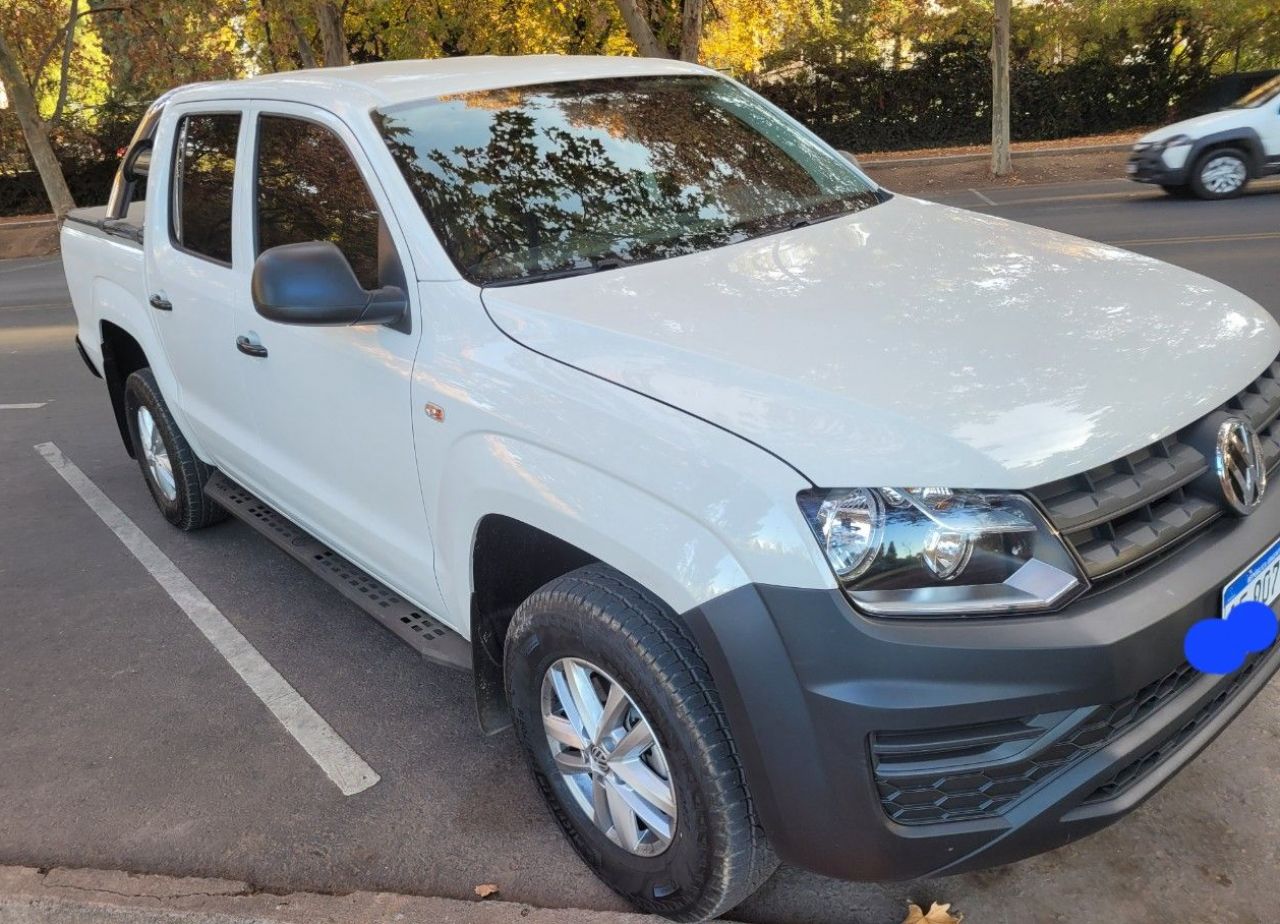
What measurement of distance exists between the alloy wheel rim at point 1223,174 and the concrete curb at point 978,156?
254 inches

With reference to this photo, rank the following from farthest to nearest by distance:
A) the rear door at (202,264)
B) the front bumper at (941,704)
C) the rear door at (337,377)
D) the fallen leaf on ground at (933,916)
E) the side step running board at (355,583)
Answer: the rear door at (202,264), the side step running board at (355,583), the rear door at (337,377), the fallen leaf on ground at (933,916), the front bumper at (941,704)

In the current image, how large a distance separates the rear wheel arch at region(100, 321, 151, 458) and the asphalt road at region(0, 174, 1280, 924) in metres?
0.63

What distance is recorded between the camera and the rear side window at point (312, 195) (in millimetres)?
3189

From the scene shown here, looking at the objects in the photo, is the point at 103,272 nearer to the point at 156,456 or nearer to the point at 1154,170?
the point at 156,456

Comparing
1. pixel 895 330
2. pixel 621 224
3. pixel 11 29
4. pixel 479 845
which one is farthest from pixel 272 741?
pixel 11 29

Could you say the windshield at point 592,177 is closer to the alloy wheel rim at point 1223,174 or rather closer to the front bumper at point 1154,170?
the front bumper at point 1154,170

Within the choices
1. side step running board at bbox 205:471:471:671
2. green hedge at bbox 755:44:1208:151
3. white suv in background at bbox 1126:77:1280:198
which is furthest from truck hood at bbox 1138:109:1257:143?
side step running board at bbox 205:471:471:671

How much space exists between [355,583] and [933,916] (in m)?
2.01

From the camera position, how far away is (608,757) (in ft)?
8.37

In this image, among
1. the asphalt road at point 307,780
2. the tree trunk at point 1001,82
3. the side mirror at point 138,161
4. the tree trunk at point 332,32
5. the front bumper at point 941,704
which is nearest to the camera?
the front bumper at point 941,704

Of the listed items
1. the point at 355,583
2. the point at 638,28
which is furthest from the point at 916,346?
the point at 638,28

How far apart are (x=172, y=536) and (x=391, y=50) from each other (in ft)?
67.6

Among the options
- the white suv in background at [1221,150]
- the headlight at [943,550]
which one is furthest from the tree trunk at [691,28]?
the headlight at [943,550]

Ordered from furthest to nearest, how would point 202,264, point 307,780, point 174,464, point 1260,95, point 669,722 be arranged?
point 1260,95, point 174,464, point 202,264, point 307,780, point 669,722
